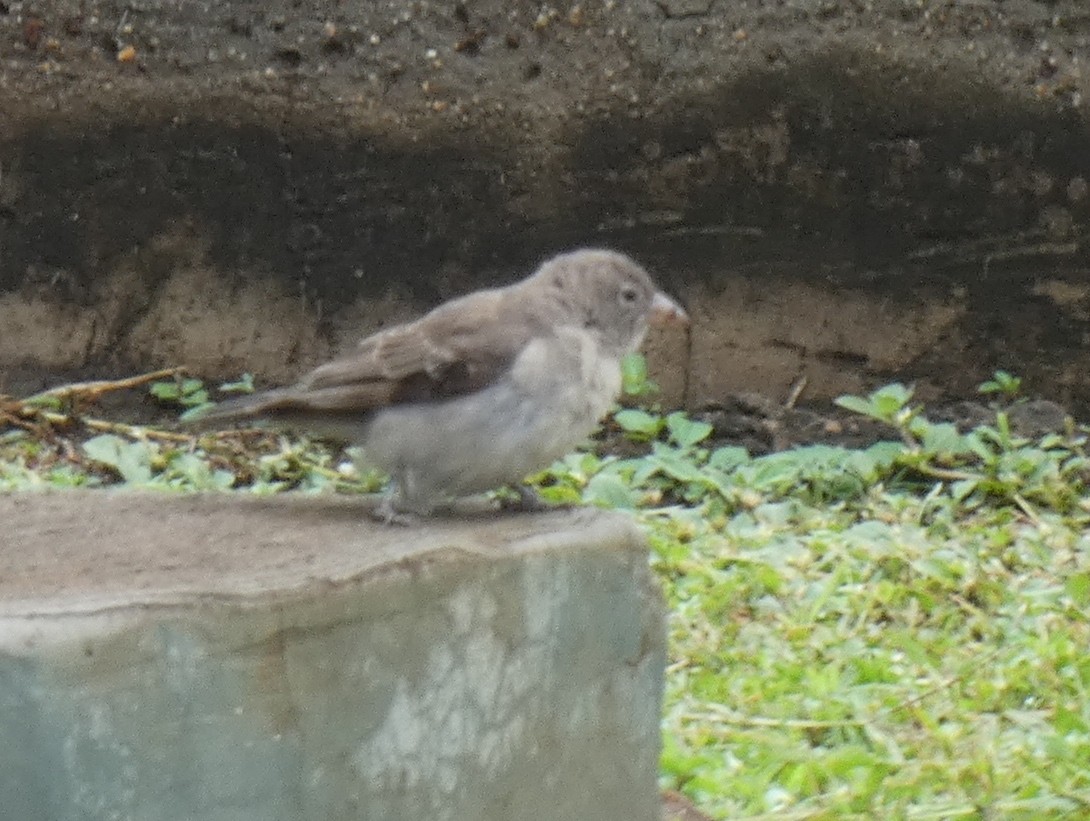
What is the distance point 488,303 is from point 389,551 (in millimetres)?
1051

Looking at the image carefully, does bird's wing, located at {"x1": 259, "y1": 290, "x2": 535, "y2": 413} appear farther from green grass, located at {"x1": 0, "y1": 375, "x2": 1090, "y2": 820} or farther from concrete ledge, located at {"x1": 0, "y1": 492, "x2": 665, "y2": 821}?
green grass, located at {"x1": 0, "y1": 375, "x2": 1090, "y2": 820}

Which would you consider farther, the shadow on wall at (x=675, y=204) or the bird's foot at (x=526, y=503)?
the shadow on wall at (x=675, y=204)

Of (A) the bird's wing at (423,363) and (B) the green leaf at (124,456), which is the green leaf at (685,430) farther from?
(A) the bird's wing at (423,363)

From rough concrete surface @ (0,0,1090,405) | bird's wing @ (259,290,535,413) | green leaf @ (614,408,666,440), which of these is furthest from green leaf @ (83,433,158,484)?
bird's wing @ (259,290,535,413)

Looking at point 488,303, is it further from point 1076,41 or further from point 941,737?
point 1076,41

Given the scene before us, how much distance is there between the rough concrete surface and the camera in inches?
260

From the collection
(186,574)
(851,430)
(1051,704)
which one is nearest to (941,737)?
(1051,704)

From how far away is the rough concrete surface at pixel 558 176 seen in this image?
659 centimetres

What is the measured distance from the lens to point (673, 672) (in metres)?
4.88

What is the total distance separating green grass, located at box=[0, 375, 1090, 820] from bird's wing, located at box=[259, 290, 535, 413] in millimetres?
953

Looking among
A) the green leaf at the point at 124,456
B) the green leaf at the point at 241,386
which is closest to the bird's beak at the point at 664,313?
the green leaf at the point at 124,456

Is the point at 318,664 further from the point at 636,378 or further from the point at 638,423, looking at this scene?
the point at 636,378

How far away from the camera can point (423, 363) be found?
402 cm

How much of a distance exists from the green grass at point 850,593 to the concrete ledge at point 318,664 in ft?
2.30
